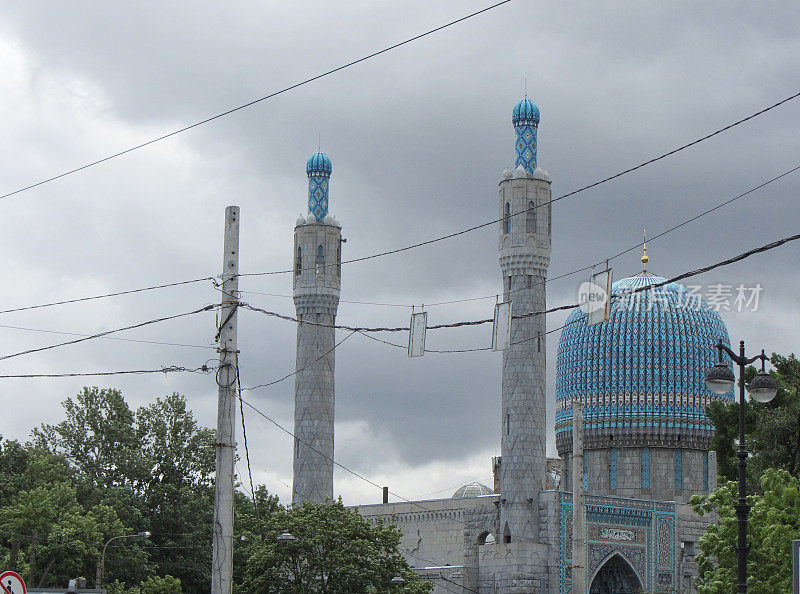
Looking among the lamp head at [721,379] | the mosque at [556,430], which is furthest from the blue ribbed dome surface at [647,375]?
the lamp head at [721,379]

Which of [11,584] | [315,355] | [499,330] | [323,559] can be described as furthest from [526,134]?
[11,584]

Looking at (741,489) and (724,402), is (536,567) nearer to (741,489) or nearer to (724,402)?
(724,402)

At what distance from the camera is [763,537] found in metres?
33.8

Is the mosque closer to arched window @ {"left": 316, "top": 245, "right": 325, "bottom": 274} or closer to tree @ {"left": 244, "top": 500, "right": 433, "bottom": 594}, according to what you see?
arched window @ {"left": 316, "top": 245, "right": 325, "bottom": 274}

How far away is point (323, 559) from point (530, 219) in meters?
17.8

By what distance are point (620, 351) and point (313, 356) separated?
562 inches

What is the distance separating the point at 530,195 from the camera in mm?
53062

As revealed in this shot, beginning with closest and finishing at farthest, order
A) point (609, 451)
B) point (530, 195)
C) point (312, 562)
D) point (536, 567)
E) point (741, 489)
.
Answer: point (741, 489)
point (312, 562)
point (536, 567)
point (530, 195)
point (609, 451)

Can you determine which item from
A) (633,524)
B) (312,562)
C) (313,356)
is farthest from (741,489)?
(313,356)

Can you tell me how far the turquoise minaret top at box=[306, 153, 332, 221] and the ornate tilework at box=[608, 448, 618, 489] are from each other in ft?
56.2

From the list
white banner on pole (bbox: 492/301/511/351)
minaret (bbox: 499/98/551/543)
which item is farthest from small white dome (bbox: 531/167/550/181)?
white banner on pole (bbox: 492/301/511/351)

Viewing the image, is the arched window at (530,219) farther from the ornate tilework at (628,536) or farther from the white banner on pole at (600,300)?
the white banner on pole at (600,300)

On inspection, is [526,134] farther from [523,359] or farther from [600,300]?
[600,300]

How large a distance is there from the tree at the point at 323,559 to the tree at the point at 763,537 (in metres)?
10.2
